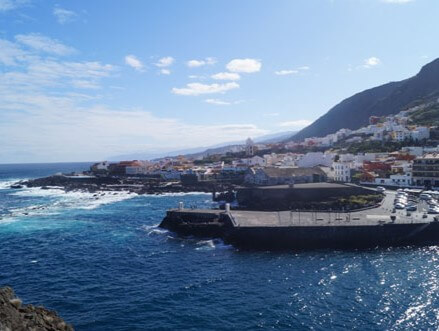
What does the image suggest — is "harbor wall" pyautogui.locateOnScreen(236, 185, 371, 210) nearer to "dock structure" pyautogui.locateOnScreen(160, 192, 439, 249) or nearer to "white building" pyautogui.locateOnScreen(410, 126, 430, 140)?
"dock structure" pyautogui.locateOnScreen(160, 192, 439, 249)

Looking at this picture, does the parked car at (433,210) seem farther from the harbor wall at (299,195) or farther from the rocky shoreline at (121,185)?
the rocky shoreline at (121,185)

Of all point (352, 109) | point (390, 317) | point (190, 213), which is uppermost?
point (352, 109)

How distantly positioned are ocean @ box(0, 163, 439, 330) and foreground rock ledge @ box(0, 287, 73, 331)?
27.1 ft

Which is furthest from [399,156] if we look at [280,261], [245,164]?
[280,261]

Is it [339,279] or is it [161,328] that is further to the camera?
[339,279]

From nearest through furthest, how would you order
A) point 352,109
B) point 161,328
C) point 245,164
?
point 161,328, point 245,164, point 352,109

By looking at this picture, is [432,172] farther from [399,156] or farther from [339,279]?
[339,279]

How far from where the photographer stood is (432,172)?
2200 inches

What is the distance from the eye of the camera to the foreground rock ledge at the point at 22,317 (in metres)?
9.01

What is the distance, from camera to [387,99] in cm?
Answer: 17138

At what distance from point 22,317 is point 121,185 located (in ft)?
265

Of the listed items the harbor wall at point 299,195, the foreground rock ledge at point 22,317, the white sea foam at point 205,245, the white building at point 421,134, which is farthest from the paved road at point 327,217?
the white building at point 421,134

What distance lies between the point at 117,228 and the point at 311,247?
70.0 feet

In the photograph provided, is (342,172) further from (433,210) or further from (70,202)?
(70,202)
